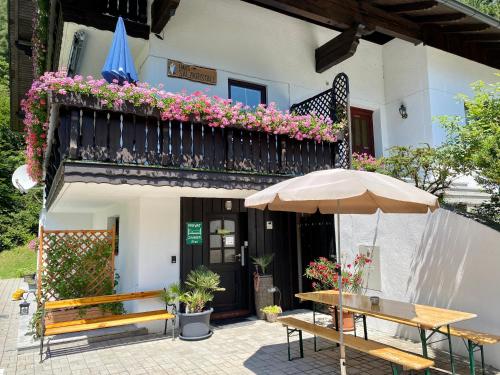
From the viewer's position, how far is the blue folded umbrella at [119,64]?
6.00 metres

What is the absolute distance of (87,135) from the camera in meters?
5.39

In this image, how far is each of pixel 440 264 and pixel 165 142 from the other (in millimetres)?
4692

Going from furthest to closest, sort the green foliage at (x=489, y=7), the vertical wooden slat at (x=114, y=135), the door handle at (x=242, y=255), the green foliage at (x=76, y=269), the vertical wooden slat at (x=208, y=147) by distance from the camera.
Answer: the green foliage at (x=489, y=7) → the door handle at (x=242, y=255) → the green foliage at (x=76, y=269) → the vertical wooden slat at (x=208, y=147) → the vertical wooden slat at (x=114, y=135)

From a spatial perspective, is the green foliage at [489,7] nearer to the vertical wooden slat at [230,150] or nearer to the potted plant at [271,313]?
the vertical wooden slat at [230,150]

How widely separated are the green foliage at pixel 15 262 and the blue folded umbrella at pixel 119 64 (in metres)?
14.2

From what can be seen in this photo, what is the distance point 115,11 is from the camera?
7.23 metres

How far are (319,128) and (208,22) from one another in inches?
143

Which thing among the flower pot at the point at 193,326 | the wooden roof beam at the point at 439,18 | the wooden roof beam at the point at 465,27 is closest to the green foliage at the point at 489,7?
the wooden roof beam at the point at 465,27

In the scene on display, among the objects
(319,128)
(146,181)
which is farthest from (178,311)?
(319,128)

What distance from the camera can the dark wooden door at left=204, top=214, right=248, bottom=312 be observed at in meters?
8.16

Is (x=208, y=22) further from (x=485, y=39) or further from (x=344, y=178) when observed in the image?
(x=485, y=39)

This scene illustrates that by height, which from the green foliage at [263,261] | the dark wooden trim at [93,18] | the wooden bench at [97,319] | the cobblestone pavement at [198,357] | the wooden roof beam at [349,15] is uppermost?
the wooden roof beam at [349,15]

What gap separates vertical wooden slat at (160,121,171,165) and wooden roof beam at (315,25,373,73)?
204 inches

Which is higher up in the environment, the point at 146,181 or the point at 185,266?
the point at 146,181
